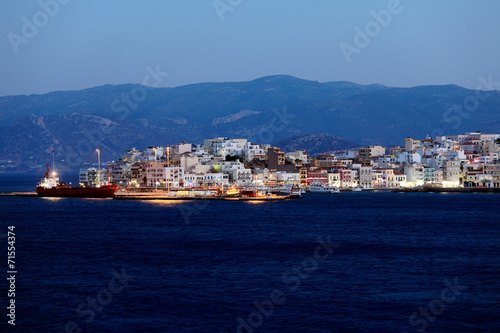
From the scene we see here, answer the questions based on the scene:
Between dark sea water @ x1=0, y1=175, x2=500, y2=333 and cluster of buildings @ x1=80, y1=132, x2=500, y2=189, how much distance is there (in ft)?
173

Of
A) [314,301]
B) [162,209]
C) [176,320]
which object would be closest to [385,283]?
[314,301]

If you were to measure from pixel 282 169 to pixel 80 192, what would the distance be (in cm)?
3328

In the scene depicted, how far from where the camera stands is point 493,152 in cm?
12706

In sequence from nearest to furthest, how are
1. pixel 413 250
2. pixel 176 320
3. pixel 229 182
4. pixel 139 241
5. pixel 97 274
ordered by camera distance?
pixel 176 320 < pixel 97 274 < pixel 413 250 < pixel 139 241 < pixel 229 182

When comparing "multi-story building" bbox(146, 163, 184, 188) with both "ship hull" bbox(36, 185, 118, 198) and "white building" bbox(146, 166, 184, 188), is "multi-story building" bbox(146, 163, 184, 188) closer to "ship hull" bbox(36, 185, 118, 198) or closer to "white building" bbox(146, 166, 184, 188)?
"white building" bbox(146, 166, 184, 188)

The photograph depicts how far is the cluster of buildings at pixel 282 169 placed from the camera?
106 metres

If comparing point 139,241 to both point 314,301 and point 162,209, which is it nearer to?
point 314,301

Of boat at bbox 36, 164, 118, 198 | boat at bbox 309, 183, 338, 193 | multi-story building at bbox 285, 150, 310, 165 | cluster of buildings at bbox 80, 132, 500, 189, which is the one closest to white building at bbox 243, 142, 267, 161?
cluster of buildings at bbox 80, 132, 500, 189

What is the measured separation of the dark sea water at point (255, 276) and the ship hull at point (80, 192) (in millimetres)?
40065

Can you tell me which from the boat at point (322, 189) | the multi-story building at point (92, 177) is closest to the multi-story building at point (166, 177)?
the multi-story building at point (92, 177)

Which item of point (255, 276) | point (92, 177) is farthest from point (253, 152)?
point (255, 276)

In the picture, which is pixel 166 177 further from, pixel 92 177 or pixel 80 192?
pixel 92 177

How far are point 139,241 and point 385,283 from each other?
689 inches

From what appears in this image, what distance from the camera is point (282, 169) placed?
11356 centimetres
